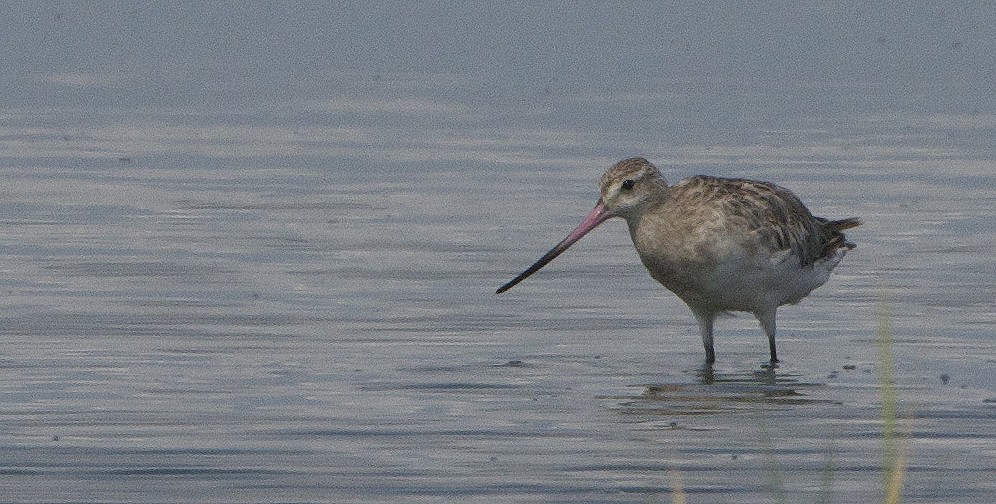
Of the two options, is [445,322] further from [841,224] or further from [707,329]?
[841,224]

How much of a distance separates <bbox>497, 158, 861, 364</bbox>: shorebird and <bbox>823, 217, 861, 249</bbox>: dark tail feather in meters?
0.72

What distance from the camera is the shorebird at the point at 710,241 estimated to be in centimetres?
1268

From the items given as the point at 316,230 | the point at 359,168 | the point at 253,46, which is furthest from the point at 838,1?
the point at 316,230

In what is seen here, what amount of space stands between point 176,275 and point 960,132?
887cm

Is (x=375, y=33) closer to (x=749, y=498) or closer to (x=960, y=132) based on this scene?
(x=960, y=132)

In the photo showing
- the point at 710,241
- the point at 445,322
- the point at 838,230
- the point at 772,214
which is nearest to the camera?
the point at 710,241

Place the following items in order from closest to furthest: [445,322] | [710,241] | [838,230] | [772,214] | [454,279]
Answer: [710,241]
[772,214]
[445,322]
[838,230]
[454,279]

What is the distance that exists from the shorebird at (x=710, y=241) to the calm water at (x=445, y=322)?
0.90ft

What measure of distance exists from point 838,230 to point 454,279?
2.18 m

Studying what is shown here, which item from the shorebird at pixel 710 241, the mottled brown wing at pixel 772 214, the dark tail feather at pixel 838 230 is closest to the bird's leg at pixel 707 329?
the shorebird at pixel 710 241

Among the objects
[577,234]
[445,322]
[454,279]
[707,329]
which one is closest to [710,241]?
[707,329]

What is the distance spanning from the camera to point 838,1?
35656mm

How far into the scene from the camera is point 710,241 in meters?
12.7

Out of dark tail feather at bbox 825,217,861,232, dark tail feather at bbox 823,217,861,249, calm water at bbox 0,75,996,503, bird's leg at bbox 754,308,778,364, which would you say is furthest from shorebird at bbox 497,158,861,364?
dark tail feather at bbox 825,217,861,232
